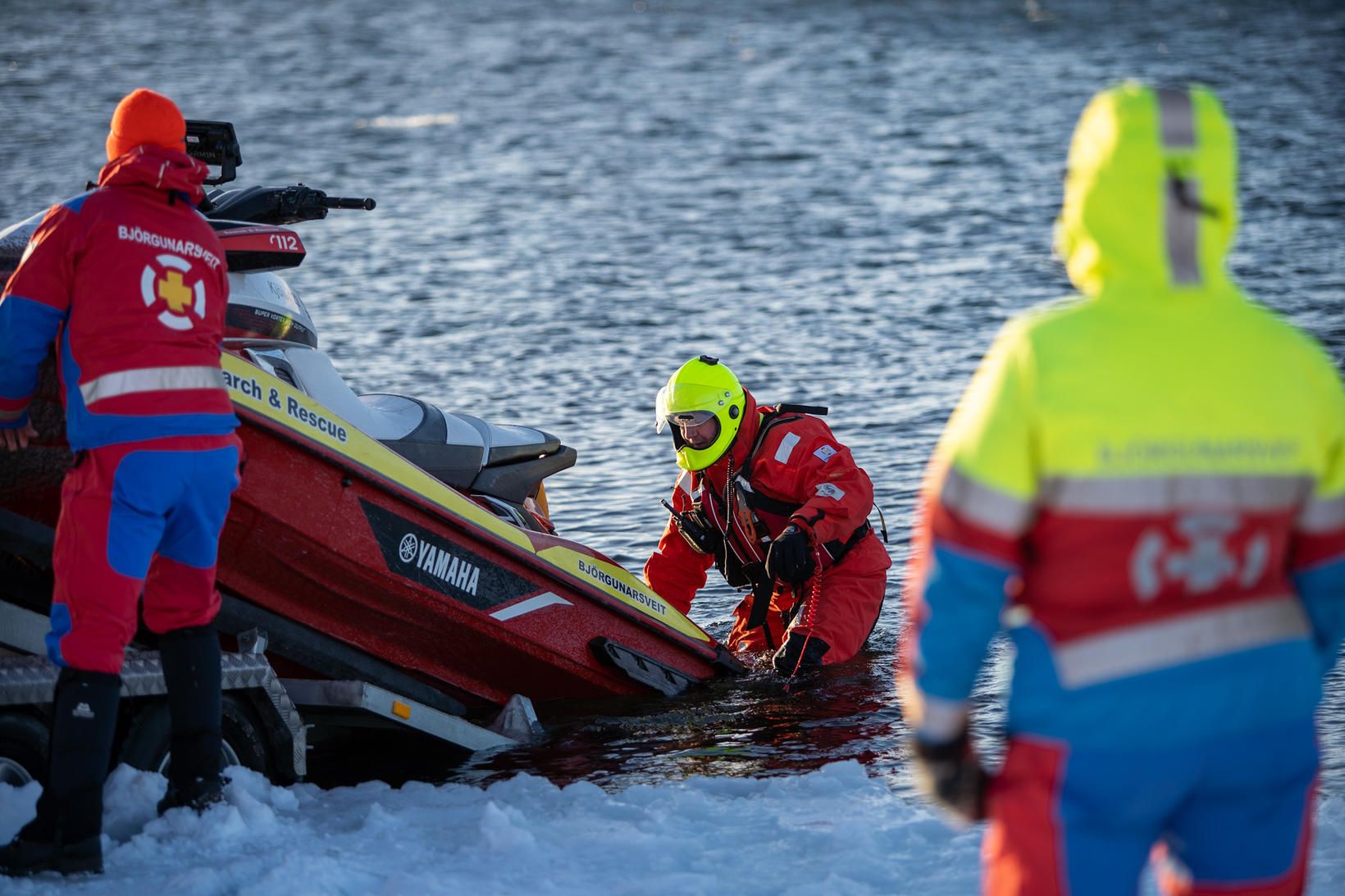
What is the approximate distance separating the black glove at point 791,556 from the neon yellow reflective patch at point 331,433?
42.8 inches

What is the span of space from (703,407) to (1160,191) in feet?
12.0

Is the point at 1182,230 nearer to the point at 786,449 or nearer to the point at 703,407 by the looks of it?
the point at 703,407

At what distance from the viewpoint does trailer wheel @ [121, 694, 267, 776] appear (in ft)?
13.5

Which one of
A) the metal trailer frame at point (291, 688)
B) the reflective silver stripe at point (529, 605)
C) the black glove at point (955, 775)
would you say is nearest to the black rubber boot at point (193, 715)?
the metal trailer frame at point (291, 688)

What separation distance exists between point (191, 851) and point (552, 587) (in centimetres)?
176

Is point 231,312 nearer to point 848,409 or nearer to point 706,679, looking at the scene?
point 706,679

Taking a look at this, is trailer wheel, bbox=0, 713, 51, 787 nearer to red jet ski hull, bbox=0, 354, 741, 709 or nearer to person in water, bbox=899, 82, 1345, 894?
red jet ski hull, bbox=0, 354, 741, 709

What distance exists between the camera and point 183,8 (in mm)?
35219

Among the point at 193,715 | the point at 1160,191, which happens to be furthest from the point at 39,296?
the point at 1160,191

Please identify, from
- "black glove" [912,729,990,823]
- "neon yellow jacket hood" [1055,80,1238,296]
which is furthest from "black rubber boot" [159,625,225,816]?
"neon yellow jacket hood" [1055,80,1238,296]

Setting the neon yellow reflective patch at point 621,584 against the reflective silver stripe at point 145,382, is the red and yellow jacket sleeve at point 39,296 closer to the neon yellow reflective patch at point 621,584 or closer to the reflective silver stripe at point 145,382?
the reflective silver stripe at point 145,382

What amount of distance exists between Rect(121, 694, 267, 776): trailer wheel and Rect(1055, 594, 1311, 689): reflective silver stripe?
2.38 metres

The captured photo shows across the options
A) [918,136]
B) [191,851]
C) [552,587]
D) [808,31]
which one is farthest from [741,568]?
[808,31]

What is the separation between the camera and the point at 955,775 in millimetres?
2371
